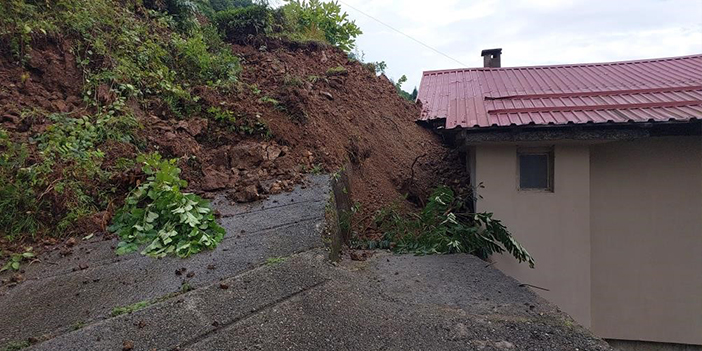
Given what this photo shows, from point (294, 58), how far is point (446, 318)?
5.79 m

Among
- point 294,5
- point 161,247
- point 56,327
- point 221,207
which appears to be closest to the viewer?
point 56,327

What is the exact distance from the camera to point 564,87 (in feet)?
16.0

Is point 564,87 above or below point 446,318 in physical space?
above

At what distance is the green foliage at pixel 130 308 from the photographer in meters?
2.08

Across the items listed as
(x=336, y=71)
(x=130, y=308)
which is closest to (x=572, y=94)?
(x=336, y=71)

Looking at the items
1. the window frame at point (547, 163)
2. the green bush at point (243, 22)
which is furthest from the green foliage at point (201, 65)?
the window frame at point (547, 163)

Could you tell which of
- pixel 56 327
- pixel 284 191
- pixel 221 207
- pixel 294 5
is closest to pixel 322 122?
pixel 284 191

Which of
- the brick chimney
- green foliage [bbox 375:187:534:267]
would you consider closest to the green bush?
the brick chimney

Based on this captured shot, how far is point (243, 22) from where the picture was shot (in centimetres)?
704

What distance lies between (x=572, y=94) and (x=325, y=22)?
5874 millimetres

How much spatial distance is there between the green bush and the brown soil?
0.39 meters

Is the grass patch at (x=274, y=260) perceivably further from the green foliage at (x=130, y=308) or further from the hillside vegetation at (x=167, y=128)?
the green foliage at (x=130, y=308)

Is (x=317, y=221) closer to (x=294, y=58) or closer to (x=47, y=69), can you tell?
(x=47, y=69)

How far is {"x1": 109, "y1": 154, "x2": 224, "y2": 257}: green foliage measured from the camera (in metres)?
2.82
